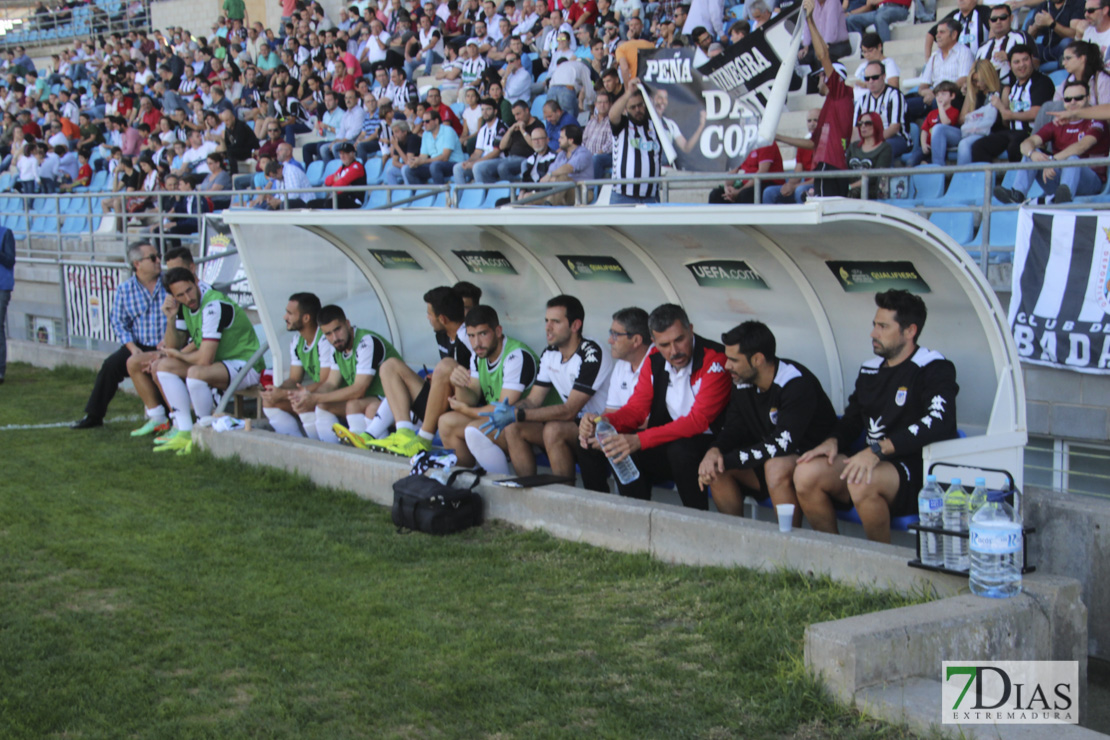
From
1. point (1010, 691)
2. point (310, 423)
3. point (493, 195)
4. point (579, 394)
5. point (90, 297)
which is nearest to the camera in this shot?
point (1010, 691)

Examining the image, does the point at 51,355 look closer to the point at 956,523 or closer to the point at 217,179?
the point at 217,179

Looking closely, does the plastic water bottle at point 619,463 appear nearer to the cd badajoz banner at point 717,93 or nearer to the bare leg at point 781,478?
the bare leg at point 781,478

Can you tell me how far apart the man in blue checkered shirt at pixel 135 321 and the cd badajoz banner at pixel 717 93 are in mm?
5145

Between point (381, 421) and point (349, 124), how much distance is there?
30.6 ft

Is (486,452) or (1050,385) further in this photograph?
(486,452)

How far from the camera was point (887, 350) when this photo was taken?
16.9 ft

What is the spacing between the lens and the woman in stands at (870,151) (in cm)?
871

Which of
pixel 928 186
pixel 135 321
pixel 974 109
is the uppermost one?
pixel 974 109

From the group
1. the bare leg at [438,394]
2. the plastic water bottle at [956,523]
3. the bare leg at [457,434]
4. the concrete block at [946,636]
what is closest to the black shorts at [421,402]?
the bare leg at [438,394]

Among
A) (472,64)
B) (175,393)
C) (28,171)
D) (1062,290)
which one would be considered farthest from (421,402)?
(28,171)

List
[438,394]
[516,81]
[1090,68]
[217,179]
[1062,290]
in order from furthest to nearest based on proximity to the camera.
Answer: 1. [217,179]
2. [516,81]
3. [1090,68]
4. [438,394]
5. [1062,290]

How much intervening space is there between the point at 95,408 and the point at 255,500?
3627 mm

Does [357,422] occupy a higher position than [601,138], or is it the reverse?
[601,138]

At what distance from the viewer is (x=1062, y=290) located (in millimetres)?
6426
